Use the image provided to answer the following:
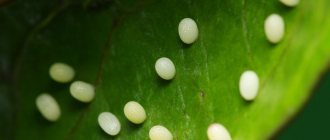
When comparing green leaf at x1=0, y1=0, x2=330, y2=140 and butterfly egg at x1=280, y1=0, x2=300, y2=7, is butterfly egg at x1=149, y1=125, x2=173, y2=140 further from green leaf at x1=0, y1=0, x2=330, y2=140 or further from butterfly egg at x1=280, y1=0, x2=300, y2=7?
butterfly egg at x1=280, y1=0, x2=300, y2=7

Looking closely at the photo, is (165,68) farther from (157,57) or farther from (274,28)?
(274,28)

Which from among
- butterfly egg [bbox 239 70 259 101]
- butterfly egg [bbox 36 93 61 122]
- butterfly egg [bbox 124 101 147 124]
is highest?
butterfly egg [bbox 239 70 259 101]

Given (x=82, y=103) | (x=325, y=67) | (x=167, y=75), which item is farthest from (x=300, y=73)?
(x=82, y=103)

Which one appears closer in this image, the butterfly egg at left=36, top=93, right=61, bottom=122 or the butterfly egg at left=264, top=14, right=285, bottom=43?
the butterfly egg at left=264, top=14, right=285, bottom=43

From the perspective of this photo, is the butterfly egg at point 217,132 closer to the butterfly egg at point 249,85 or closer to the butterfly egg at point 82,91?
the butterfly egg at point 249,85

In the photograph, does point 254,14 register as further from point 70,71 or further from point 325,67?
point 70,71

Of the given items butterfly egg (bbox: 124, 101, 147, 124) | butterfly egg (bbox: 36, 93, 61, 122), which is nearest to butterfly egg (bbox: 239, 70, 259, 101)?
butterfly egg (bbox: 124, 101, 147, 124)

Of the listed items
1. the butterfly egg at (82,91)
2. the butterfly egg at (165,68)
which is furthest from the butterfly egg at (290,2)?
the butterfly egg at (82,91)
